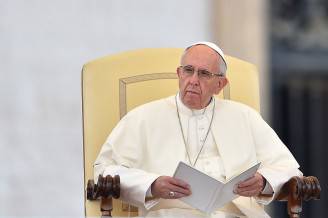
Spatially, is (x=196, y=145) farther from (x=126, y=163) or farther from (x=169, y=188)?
(x=169, y=188)

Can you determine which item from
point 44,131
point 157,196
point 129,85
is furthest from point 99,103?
point 44,131

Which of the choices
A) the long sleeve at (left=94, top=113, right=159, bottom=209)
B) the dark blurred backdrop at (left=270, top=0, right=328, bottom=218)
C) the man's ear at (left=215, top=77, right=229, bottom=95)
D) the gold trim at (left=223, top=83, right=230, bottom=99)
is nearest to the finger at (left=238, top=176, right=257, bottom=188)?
the long sleeve at (left=94, top=113, right=159, bottom=209)

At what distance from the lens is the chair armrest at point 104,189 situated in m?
4.29

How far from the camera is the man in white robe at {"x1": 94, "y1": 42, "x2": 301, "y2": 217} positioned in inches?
174

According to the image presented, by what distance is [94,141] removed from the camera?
471cm

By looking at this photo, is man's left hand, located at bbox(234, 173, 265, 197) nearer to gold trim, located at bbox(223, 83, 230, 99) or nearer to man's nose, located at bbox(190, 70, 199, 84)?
man's nose, located at bbox(190, 70, 199, 84)

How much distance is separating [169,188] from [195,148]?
0.44m

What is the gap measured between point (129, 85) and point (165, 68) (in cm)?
19

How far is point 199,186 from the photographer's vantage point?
4211 millimetres

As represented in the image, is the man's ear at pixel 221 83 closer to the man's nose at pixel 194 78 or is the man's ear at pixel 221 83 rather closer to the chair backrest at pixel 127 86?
the man's nose at pixel 194 78

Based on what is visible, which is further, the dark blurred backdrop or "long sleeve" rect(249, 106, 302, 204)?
the dark blurred backdrop

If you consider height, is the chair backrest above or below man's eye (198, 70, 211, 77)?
below

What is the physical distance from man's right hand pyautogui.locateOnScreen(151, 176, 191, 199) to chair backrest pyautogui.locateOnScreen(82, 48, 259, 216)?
1.18ft

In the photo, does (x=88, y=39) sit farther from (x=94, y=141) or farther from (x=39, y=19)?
(x=94, y=141)
